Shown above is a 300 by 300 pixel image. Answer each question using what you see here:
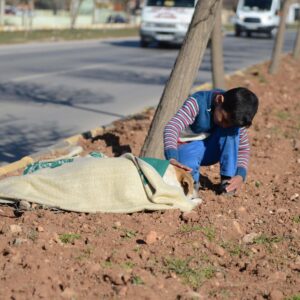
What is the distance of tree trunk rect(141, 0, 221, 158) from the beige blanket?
58.9 inches

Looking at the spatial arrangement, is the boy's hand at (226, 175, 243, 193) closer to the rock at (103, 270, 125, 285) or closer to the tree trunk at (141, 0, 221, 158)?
the tree trunk at (141, 0, 221, 158)

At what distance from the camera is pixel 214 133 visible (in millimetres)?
5848

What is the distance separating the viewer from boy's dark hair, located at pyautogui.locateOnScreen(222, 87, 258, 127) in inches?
205

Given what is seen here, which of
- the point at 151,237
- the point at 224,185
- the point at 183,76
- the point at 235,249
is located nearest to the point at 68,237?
the point at 151,237

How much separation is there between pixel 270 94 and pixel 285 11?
16.9 ft

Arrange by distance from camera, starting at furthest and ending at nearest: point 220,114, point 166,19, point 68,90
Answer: point 166,19 < point 68,90 < point 220,114

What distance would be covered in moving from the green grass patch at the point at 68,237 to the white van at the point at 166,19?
23.9 meters

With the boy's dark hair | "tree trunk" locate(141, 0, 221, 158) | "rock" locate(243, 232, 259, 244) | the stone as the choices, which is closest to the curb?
"tree trunk" locate(141, 0, 221, 158)

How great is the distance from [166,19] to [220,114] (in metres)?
23.7

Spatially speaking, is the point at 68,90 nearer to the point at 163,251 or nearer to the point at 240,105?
the point at 240,105

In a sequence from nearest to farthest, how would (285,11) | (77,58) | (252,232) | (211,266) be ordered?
(211,266) < (252,232) < (285,11) < (77,58)

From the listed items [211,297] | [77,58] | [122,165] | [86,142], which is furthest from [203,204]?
[77,58]

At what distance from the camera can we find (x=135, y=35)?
41.9 metres

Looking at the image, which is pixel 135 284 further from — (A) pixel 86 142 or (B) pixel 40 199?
(A) pixel 86 142
